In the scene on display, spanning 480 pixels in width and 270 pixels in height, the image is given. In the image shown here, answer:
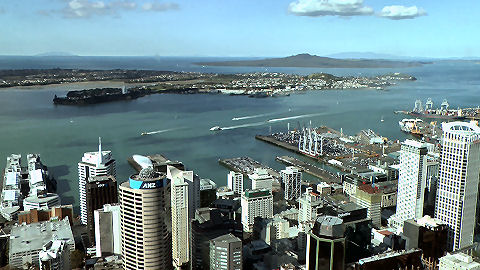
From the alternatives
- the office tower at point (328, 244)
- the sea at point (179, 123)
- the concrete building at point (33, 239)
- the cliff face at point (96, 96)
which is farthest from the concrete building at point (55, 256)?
the cliff face at point (96, 96)

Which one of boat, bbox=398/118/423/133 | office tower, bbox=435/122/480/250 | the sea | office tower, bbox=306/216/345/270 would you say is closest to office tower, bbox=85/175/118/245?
the sea

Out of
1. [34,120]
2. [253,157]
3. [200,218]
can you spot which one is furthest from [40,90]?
Answer: [200,218]

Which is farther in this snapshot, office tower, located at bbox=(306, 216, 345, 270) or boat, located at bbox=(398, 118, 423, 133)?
boat, located at bbox=(398, 118, 423, 133)

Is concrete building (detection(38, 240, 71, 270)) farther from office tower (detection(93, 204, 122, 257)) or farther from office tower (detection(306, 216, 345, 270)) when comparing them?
office tower (detection(306, 216, 345, 270))

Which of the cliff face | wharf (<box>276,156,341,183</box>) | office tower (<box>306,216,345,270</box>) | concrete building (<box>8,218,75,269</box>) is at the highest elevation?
the cliff face

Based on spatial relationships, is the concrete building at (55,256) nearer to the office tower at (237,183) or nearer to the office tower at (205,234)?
the office tower at (205,234)

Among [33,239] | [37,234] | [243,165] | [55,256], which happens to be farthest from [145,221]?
[243,165]
